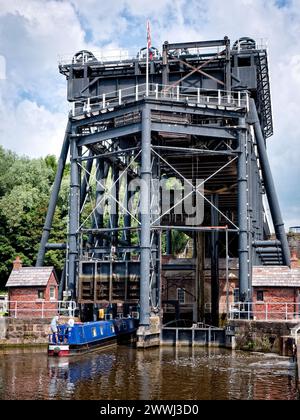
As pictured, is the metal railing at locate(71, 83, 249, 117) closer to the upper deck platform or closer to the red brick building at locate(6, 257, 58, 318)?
the upper deck platform

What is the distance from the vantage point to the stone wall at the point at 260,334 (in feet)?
95.2

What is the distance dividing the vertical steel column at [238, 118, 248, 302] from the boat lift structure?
59 millimetres

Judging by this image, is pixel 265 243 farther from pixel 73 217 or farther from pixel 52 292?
pixel 52 292

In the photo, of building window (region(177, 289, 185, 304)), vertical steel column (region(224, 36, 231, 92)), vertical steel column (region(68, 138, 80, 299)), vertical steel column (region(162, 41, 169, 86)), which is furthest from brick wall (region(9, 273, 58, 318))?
vertical steel column (region(224, 36, 231, 92))

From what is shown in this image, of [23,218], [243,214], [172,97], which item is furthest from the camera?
[23,218]

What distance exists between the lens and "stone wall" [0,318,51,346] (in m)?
31.4

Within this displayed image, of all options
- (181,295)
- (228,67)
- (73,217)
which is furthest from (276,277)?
(181,295)

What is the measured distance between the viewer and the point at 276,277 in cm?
3184

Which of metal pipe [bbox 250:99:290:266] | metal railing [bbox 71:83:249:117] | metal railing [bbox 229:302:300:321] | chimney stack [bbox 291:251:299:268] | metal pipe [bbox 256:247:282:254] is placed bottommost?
metal railing [bbox 229:302:300:321]

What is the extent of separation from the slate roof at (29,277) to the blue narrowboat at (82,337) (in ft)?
16.2

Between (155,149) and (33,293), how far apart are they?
38.3 feet

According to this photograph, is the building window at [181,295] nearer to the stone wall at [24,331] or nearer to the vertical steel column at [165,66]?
the stone wall at [24,331]
